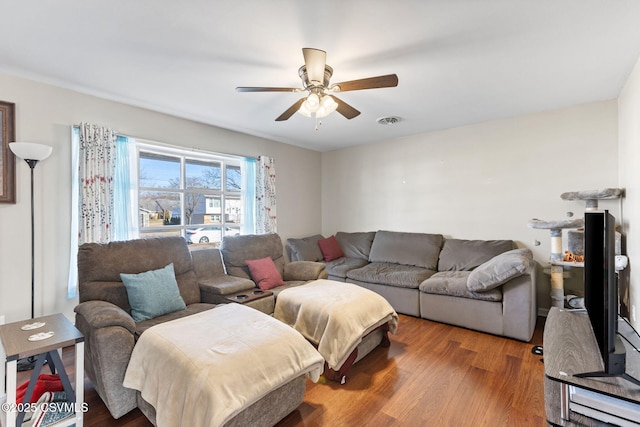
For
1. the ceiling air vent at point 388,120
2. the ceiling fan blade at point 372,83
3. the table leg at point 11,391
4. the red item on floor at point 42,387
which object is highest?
the ceiling air vent at point 388,120

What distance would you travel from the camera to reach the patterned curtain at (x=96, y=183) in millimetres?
2682

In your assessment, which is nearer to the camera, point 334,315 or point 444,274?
point 334,315

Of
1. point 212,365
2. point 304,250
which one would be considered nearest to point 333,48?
point 212,365

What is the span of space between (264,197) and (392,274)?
2.18 m

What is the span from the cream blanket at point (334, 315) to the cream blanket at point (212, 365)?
397 mm

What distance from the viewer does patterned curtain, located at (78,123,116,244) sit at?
8.80 ft

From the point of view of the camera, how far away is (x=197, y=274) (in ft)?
10.1

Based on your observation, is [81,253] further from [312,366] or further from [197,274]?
[312,366]

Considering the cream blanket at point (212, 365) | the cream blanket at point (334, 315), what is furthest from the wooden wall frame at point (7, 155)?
the cream blanket at point (334, 315)

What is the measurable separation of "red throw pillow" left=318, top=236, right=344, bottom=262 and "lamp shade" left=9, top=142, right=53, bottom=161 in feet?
11.8

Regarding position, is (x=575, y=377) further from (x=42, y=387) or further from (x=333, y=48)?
(x=42, y=387)

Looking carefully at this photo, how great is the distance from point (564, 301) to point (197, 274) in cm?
409

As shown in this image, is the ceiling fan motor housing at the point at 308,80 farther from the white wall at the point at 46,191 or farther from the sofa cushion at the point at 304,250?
the sofa cushion at the point at 304,250

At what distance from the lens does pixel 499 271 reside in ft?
9.22
